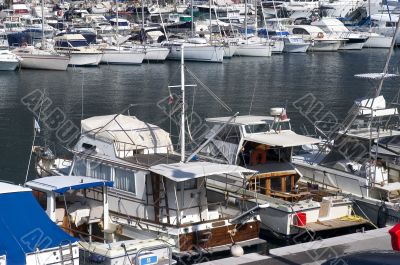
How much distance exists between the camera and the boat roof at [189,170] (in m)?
18.6

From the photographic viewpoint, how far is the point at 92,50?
63844mm

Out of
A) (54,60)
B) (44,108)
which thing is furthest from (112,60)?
(44,108)

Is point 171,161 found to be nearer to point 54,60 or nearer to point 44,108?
point 44,108

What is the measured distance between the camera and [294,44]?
75.9m

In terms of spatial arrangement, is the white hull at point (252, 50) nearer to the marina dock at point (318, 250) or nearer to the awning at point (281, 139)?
the awning at point (281, 139)

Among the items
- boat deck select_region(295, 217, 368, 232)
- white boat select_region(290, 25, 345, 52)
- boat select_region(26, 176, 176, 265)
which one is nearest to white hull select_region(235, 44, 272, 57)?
white boat select_region(290, 25, 345, 52)

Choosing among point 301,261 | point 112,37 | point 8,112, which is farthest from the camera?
point 112,37

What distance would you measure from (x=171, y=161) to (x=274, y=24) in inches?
2590

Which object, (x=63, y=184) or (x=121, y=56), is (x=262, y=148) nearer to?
(x=63, y=184)

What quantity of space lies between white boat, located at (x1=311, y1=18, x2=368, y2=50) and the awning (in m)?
59.6

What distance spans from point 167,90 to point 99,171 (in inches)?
1185

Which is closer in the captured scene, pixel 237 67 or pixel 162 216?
pixel 162 216

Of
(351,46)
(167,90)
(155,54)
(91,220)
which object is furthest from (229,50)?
(91,220)

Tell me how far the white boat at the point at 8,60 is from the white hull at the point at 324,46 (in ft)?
97.1
